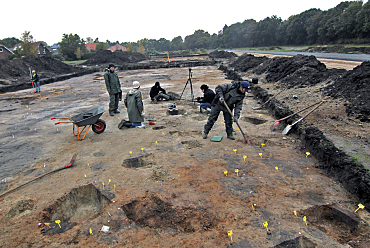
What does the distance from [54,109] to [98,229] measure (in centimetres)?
888

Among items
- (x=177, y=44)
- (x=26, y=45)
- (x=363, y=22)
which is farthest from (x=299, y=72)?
(x=177, y=44)

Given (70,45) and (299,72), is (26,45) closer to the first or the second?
(70,45)

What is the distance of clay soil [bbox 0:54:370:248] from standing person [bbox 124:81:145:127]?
1.09 feet

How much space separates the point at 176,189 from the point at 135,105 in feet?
12.7

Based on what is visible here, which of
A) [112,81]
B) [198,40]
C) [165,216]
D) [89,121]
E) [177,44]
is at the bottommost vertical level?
[165,216]

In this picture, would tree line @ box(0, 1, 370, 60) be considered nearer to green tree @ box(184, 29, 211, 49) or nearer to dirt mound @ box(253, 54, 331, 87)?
green tree @ box(184, 29, 211, 49)

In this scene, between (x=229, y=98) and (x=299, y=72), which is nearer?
(x=229, y=98)

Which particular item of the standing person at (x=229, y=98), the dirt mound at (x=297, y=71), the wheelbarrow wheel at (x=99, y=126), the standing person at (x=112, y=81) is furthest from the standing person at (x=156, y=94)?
the dirt mound at (x=297, y=71)

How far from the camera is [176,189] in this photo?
3.89 meters

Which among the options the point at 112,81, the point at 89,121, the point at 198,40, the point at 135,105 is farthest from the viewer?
the point at 198,40

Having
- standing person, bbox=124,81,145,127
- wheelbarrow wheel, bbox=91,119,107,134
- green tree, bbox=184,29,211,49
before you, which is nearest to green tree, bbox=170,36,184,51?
green tree, bbox=184,29,211,49

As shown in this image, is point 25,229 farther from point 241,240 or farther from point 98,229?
point 241,240

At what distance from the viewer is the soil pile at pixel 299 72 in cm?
991

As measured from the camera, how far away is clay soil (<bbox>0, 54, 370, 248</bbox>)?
2.88 metres
